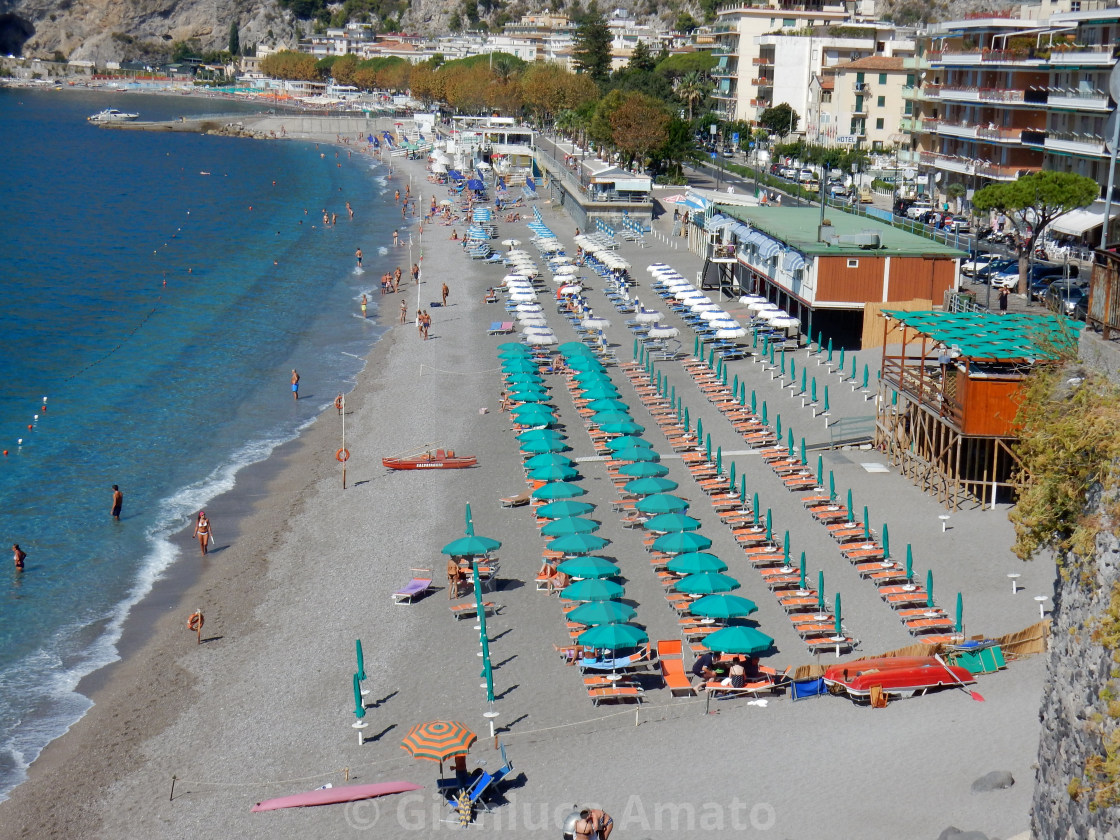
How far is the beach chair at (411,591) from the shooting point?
79.5ft

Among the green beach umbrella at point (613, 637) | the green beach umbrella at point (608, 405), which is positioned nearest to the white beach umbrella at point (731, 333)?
the green beach umbrella at point (608, 405)

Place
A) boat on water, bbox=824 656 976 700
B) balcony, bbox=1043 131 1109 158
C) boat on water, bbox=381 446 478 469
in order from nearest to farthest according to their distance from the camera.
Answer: boat on water, bbox=824 656 976 700 < boat on water, bbox=381 446 478 469 < balcony, bbox=1043 131 1109 158

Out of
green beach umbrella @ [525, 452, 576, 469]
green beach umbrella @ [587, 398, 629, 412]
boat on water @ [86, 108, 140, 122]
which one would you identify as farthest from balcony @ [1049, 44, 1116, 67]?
boat on water @ [86, 108, 140, 122]

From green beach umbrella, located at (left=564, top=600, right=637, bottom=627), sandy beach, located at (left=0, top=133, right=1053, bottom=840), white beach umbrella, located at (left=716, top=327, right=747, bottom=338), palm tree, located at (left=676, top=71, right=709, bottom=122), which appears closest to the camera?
sandy beach, located at (left=0, top=133, right=1053, bottom=840)

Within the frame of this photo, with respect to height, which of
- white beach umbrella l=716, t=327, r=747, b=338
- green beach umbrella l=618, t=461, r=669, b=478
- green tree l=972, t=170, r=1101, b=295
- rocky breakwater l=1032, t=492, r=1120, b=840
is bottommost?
green beach umbrella l=618, t=461, r=669, b=478

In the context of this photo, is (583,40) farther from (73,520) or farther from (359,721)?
(359,721)

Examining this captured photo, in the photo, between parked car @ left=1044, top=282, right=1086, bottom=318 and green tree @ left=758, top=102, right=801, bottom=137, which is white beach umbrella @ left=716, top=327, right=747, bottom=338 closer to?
parked car @ left=1044, top=282, right=1086, bottom=318

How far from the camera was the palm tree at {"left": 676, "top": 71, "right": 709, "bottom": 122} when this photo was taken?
106125 millimetres

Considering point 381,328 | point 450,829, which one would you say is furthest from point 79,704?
point 381,328

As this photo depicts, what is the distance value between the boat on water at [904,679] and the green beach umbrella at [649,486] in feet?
31.1

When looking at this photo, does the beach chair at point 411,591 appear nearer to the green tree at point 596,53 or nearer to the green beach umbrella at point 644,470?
the green beach umbrella at point 644,470

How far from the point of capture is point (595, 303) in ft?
169

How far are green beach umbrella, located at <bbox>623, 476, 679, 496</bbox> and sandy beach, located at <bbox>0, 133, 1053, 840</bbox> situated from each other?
2.39ft

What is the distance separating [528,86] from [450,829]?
372 feet
